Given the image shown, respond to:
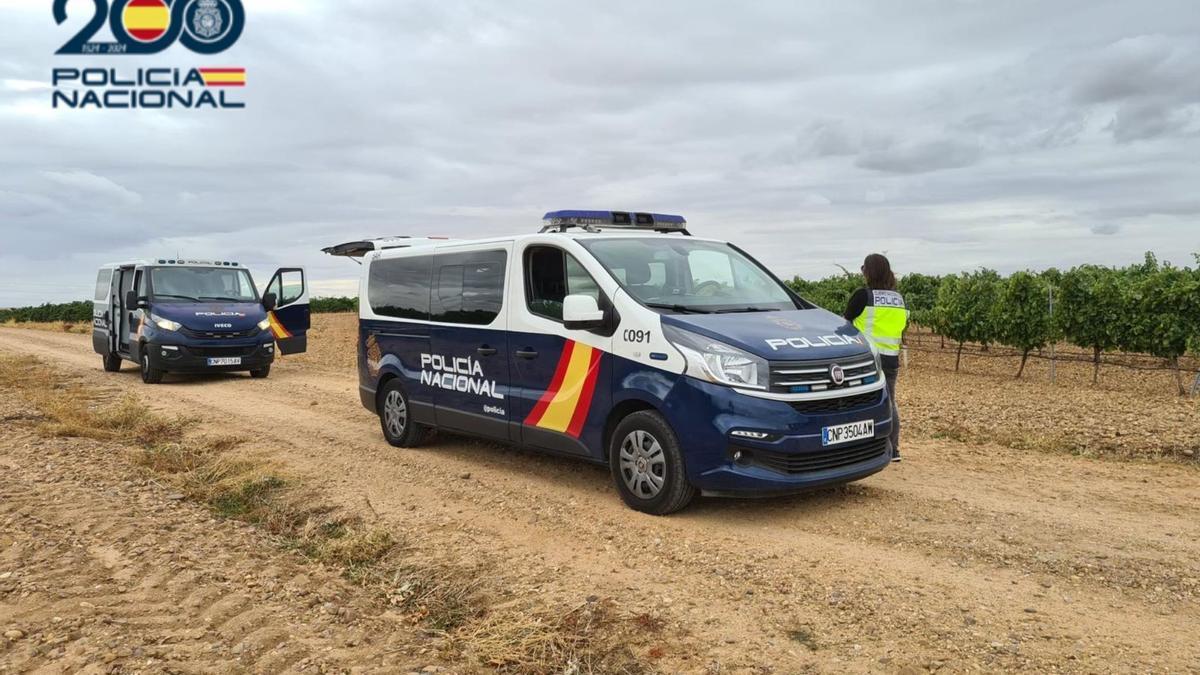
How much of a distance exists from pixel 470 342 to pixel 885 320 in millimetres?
3572

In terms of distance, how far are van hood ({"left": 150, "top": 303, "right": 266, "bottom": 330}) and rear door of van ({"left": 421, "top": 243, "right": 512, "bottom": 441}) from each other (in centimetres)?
783

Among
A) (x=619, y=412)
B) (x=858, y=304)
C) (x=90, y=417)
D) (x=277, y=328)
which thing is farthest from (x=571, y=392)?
(x=277, y=328)

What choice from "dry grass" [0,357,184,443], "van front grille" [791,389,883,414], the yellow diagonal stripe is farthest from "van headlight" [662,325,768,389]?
"dry grass" [0,357,184,443]

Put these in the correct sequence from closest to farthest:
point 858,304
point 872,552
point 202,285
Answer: point 872,552, point 858,304, point 202,285

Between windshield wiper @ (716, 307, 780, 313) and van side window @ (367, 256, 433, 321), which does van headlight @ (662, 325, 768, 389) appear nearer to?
windshield wiper @ (716, 307, 780, 313)

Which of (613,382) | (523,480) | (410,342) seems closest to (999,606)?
(613,382)

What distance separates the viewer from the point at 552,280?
257 inches

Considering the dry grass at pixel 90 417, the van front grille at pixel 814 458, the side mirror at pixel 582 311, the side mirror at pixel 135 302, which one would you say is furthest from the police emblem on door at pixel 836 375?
the side mirror at pixel 135 302

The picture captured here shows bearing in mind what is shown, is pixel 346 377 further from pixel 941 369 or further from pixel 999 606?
pixel 941 369

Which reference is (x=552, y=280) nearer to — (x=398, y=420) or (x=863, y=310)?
(x=863, y=310)

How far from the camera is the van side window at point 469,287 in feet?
23.1

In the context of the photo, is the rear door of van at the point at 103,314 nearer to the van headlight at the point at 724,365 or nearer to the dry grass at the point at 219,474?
the dry grass at the point at 219,474

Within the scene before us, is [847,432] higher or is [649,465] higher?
[847,432]

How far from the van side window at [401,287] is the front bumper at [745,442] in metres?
3.39
